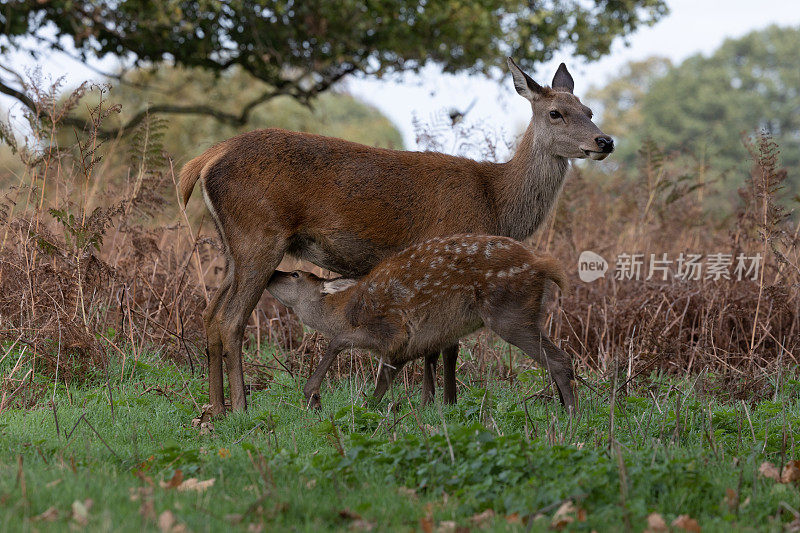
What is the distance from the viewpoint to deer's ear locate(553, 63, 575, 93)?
6.66 metres

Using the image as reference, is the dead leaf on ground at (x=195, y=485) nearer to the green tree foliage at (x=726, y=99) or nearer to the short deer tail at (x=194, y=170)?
the short deer tail at (x=194, y=170)

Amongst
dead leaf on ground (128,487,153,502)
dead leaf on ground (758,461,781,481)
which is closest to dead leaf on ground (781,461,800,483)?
dead leaf on ground (758,461,781,481)

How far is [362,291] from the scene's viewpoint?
18.0 feet

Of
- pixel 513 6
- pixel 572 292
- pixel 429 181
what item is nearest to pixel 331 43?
pixel 513 6

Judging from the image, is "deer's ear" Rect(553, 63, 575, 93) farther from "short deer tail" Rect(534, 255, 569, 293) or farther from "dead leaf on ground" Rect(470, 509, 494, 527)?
"dead leaf on ground" Rect(470, 509, 494, 527)

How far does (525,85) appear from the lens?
6.19 meters

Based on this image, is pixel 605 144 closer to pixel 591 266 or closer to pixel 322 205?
pixel 322 205

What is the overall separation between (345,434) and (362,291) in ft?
4.09

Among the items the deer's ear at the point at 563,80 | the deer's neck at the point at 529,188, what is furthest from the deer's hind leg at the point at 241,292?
the deer's ear at the point at 563,80

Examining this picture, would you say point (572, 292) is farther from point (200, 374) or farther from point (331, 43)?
point (331, 43)

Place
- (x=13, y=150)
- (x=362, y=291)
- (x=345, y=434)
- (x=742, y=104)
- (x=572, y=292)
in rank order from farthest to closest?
(x=742, y=104) < (x=572, y=292) < (x=13, y=150) < (x=362, y=291) < (x=345, y=434)

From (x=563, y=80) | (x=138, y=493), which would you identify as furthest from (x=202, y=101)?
(x=138, y=493)

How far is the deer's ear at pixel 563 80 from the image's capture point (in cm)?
666

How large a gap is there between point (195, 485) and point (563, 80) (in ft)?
14.9
